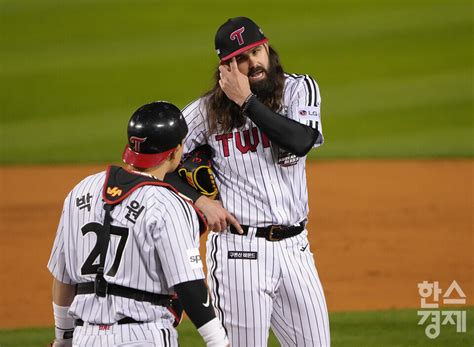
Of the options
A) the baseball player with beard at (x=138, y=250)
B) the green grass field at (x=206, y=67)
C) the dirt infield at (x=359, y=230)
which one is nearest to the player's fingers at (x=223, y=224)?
the baseball player with beard at (x=138, y=250)

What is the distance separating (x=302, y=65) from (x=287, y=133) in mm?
11123

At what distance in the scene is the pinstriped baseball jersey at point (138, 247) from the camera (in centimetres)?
333

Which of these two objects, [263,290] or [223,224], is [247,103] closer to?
[223,224]

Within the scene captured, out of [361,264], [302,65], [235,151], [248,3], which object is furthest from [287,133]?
[248,3]

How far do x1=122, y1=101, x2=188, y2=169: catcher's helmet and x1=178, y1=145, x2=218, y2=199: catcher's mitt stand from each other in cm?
82

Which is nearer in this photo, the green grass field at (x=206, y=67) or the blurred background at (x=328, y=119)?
the blurred background at (x=328, y=119)

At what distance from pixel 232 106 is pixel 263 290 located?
2.90 ft

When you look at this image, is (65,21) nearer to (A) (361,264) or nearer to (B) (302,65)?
(B) (302,65)

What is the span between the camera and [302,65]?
15070 millimetres

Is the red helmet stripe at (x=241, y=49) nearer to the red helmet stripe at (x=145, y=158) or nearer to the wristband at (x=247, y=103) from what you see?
the wristband at (x=247, y=103)

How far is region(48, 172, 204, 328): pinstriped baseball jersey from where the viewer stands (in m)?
3.33

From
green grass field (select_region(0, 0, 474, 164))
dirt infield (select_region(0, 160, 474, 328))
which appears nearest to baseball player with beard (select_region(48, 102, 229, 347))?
dirt infield (select_region(0, 160, 474, 328))

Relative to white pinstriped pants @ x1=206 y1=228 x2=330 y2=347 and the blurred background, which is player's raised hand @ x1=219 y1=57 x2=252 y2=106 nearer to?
white pinstriped pants @ x1=206 y1=228 x2=330 y2=347

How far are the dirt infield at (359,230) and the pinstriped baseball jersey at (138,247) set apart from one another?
11.4 ft
